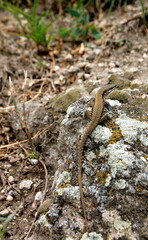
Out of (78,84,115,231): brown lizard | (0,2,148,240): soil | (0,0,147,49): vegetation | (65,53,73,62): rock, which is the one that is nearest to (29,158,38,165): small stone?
(0,2,148,240): soil

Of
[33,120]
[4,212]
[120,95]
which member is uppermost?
[120,95]

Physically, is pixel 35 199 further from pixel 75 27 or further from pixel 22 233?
pixel 75 27

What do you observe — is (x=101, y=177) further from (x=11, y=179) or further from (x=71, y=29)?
(x=71, y=29)

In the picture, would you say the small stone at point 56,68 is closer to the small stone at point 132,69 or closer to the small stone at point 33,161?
the small stone at point 132,69

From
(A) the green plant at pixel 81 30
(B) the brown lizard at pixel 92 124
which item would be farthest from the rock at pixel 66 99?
(A) the green plant at pixel 81 30

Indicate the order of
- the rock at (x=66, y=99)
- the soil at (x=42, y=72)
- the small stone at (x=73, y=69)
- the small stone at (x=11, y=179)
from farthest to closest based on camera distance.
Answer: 1. the small stone at (x=73, y=69)
2. the rock at (x=66, y=99)
3. the small stone at (x=11, y=179)
4. the soil at (x=42, y=72)

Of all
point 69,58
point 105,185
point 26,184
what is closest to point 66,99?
point 26,184

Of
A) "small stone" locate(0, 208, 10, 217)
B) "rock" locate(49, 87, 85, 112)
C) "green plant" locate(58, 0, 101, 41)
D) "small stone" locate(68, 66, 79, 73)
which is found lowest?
"small stone" locate(0, 208, 10, 217)

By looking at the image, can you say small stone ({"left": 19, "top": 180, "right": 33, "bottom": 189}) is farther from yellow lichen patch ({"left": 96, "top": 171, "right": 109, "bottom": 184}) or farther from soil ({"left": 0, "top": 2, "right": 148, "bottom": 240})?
yellow lichen patch ({"left": 96, "top": 171, "right": 109, "bottom": 184})

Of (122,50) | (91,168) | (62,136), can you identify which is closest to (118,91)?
(62,136)
